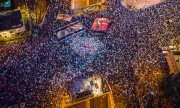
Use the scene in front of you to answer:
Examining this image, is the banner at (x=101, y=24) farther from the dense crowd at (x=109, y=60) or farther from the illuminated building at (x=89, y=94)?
the illuminated building at (x=89, y=94)

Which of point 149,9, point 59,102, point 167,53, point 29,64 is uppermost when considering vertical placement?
point 149,9

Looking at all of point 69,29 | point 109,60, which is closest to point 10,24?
point 69,29

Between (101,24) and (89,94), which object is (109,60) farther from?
(101,24)

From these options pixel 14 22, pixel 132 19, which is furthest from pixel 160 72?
pixel 14 22

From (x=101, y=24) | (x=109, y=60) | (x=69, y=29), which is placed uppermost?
(x=101, y=24)

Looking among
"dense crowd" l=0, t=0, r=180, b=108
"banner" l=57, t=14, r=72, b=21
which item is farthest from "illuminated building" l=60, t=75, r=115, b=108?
"banner" l=57, t=14, r=72, b=21

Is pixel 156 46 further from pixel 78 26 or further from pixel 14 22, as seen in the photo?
pixel 14 22

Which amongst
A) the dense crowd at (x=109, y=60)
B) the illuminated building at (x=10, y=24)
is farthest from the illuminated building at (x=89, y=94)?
the illuminated building at (x=10, y=24)

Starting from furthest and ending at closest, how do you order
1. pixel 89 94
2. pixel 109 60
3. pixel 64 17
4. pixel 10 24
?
pixel 64 17 < pixel 10 24 < pixel 109 60 < pixel 89 94
